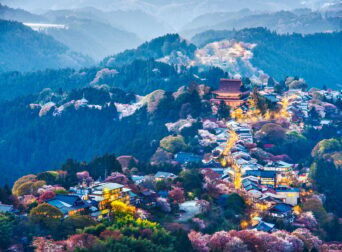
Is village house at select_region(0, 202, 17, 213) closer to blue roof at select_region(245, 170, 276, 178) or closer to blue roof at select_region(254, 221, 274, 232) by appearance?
blue roof at select_region(254, 221, 274, 232)

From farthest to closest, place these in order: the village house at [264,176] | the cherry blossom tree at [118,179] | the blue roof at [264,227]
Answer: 1. the village house at [264,176]
2. the cherry blossom tree at [118,179]
3. the blue roof at [264,227]

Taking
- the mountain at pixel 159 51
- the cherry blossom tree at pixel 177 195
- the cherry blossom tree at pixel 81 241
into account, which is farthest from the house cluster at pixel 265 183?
the mountain at pixel 159 51

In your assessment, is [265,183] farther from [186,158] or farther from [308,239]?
[308,239]

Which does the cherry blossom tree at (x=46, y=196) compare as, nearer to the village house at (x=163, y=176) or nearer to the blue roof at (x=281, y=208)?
the village house at (x=163, y=176)

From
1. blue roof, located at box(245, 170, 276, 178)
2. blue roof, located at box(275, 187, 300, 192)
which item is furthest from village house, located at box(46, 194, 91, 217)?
blue roof, located at box(245, 170, 276, 178)

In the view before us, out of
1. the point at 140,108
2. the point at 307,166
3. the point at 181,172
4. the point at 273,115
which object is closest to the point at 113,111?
the point at 140,108

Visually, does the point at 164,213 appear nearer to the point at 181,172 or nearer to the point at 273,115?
the point at 181,172

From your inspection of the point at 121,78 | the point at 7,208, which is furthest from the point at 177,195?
the point at 121,78

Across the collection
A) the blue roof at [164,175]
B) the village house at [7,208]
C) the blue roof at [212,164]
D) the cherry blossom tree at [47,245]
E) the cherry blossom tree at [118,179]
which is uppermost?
the village house at [7,208]
